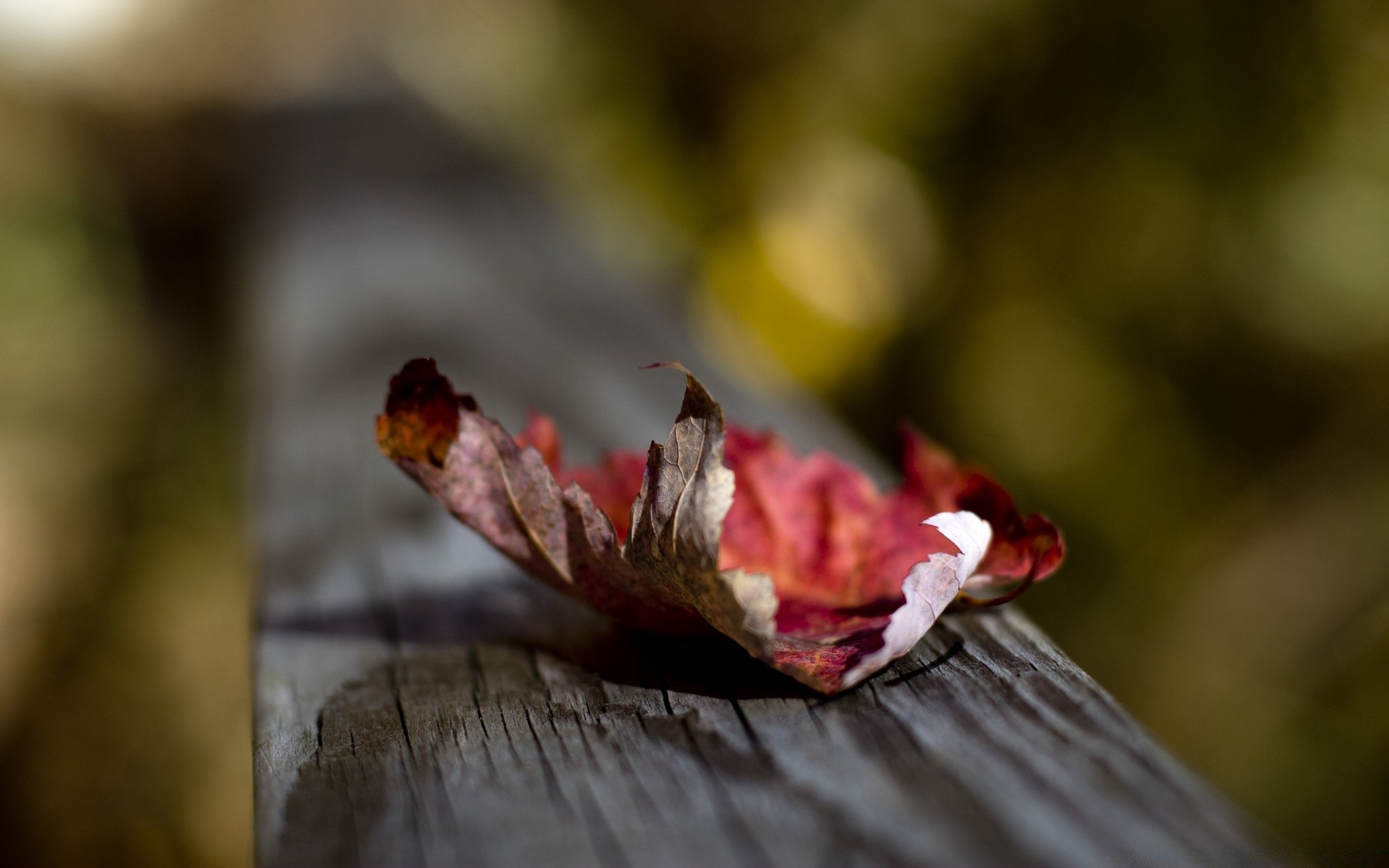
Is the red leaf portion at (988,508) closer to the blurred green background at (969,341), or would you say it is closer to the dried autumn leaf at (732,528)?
the dried autumn leaf at (732,528)

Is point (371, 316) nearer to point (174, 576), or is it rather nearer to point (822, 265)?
point (174, 576)

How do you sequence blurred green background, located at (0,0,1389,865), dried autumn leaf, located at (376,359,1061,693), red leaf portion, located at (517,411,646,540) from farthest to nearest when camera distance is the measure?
blurred green background, located at (0,0,1389,865)
red leaf portion, located at (517,411,646,540)
dried autumn leaf, located at (376,359,1061,693)

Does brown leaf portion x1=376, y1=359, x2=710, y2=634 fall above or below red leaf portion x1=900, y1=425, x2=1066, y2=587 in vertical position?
below

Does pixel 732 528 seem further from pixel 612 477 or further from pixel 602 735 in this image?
pixel 602 735

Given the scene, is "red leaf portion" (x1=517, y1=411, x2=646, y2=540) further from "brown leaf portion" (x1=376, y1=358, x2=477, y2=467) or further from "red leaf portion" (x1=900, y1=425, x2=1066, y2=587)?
"red leaf portion" (x1=900, y1=425, x2=1066, y2=587)

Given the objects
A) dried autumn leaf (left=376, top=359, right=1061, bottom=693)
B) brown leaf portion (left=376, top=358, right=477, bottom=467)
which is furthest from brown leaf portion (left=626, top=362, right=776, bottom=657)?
brown leaf portion (left=376, top=358, right=477, bottom=467)

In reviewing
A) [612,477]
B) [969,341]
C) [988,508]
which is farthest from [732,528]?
[969,341]

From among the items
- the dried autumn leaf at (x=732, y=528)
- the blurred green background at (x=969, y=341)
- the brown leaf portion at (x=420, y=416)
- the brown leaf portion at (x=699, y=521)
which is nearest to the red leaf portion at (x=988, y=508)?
the dried autumn leaf at (x=732, y=528)
